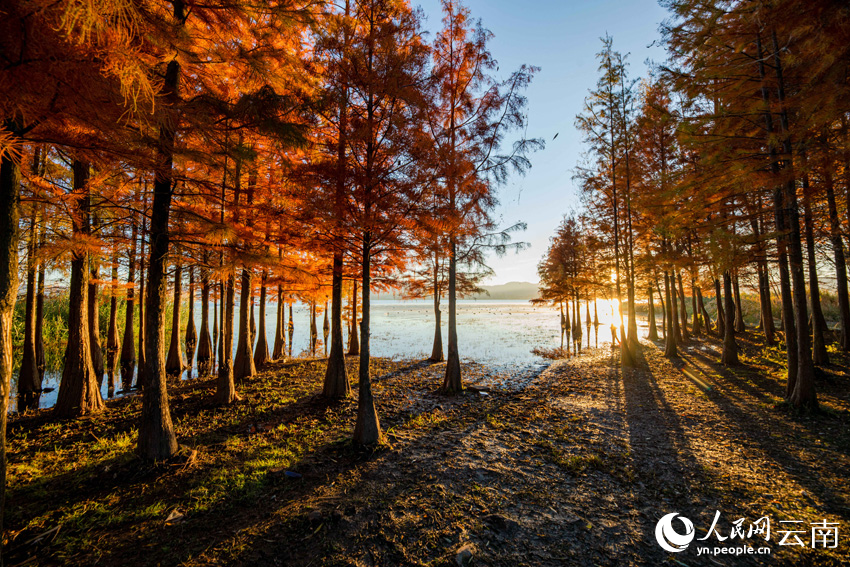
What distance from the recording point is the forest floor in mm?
3506

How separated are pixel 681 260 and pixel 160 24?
1390 centimetres

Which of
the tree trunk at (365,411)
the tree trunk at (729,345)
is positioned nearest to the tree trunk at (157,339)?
the tree trunk at (365,411)

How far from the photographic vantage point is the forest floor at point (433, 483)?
11.5ft

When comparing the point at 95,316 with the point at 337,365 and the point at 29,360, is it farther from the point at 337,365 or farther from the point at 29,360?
the point at 337,365

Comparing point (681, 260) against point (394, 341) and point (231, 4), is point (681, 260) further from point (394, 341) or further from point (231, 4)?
point (394, 341)

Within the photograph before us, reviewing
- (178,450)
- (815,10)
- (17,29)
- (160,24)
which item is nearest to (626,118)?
(815,10)

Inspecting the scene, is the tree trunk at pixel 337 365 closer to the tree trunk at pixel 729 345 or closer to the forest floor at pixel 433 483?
the forest floor at pixel 433 483

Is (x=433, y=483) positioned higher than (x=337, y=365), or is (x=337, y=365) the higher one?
(x=337, y=365)

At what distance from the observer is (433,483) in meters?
4.98

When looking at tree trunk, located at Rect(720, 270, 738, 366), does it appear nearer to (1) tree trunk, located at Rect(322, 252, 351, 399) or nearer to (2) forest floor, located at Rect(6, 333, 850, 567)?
(2) forest floor, located at Rect(6, 333, 850, 567)

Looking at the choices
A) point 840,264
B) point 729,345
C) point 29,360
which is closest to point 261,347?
point 29,360

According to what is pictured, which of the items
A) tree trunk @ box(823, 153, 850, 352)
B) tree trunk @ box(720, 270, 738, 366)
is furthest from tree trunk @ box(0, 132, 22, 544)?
tree trunk @ box(720, 270, 738, 366)

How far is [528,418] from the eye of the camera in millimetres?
8258

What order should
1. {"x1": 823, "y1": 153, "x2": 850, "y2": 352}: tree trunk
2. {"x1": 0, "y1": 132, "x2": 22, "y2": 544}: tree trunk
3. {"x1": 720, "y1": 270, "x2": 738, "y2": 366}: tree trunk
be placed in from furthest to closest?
{"x1": 720, "y1": 270, "x2": 738, "y2": 366}: tree trunk → {"x1": 823, "y1": 153, "x2": 850, "y2": 352}: tree trunk → {"x1": 0, "y1": 132, "x2": 22, "y2": 544}: tree trunk
